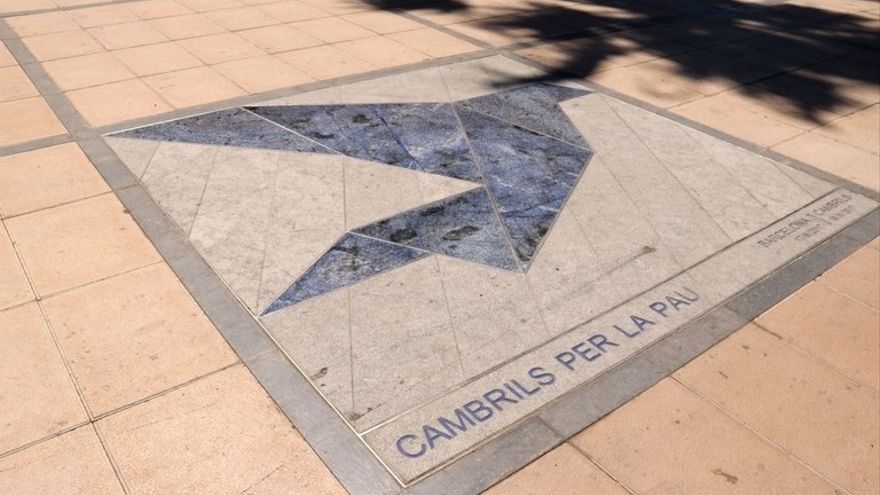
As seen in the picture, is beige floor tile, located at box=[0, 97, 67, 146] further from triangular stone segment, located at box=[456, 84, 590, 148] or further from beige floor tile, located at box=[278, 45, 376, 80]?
triangular stone segment, located at box=[456, 84, 590, 148]

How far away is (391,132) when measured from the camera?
7352mm

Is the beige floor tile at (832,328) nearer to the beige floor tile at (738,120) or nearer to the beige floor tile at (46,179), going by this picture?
the beige floor tile at (738,120)

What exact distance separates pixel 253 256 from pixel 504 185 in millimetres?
2363

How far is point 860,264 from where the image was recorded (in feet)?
18.9

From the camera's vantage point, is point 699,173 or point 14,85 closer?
point 699,173

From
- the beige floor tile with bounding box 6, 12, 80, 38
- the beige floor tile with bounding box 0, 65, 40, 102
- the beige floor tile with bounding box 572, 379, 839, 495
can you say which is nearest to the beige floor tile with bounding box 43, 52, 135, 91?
the beige floor tile with bounding box 0, 65, 40, 102

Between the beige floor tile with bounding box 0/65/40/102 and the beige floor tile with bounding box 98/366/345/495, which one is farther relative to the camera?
the beige floor tile with bounding box 0/65/40/102

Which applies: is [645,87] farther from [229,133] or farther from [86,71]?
[86,71]

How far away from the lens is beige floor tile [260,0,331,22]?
10742mm

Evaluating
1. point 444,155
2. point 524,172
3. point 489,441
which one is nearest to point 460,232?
point 524,172

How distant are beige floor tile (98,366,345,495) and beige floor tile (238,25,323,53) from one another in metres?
6.31

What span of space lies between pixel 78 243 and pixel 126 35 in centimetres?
536

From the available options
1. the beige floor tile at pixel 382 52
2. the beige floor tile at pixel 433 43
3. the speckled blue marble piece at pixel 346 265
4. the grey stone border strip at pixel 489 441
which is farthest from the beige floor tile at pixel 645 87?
the speckled blue marble piece at pixel 346 265

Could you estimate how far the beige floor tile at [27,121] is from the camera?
6.90 meters
